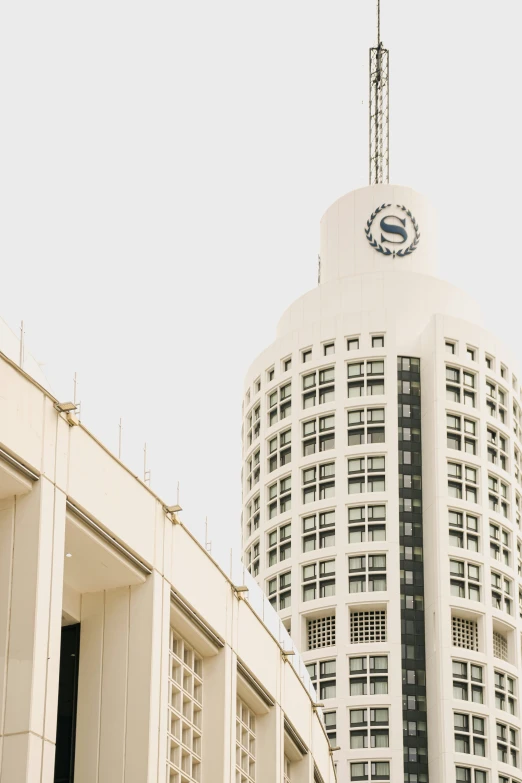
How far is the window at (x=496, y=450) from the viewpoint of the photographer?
305 ft

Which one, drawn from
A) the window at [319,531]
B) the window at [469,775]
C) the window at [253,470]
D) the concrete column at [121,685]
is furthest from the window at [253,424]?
the concrete column at [121,685]

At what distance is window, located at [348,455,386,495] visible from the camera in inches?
3590

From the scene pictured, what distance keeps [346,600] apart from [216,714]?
48.0 meters

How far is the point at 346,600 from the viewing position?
88.2m

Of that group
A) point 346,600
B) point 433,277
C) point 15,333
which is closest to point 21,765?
point 15,333

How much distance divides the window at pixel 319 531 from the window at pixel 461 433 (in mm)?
8296

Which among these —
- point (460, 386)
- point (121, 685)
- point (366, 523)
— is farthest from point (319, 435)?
point (121, 685)

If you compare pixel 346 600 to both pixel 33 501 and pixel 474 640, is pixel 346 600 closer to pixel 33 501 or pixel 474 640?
pixel 474 640

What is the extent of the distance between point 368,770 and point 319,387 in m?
22.8

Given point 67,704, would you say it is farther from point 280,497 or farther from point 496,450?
point 496,450

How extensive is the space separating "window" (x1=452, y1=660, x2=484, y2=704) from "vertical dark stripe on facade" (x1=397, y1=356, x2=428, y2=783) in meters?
1.88

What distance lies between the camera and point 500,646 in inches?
3556

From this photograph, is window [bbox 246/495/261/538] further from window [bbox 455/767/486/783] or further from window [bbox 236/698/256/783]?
window [bbox 236/698/256/783]

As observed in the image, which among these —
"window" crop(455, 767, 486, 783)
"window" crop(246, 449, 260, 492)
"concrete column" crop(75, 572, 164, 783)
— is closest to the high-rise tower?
"window" crop(455, 767, 486, 783)
